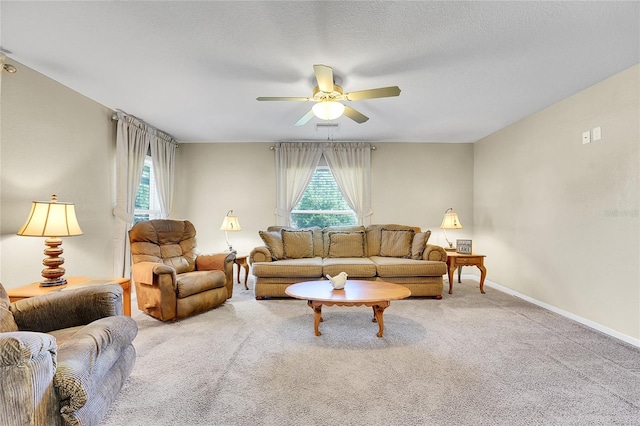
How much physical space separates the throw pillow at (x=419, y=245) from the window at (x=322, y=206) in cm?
136

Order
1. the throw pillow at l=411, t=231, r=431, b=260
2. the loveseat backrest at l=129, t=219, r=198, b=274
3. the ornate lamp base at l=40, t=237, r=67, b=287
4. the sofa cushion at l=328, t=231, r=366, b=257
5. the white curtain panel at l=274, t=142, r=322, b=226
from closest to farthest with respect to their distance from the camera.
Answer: the ornate lamp base at l=40, t=237, r=67, b=287 → the loveseat backrest at l=129, t=219, r=198, b=274 → the throw pillow at l=411, t=231, r=431, b=260 → the sofa cushion at l=328, t=231, r=366, b=257 → the white curtain panel at l=274, t=142, r=322, b=226

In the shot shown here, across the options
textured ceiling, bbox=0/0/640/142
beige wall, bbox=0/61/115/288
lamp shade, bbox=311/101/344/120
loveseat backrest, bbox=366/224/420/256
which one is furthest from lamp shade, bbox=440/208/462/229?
Result: beige wall, bbox=0/61/115/288

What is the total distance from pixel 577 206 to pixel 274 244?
3.67 metres

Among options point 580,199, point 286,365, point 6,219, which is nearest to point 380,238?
Answer: point 580,199

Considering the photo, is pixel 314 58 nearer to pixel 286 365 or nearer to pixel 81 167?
pixel 286 365

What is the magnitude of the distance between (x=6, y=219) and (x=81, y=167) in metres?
0.95

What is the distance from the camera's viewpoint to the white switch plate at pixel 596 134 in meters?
3.09

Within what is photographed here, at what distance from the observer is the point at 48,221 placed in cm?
239

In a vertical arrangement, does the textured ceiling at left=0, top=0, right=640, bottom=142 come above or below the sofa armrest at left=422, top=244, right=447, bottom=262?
above

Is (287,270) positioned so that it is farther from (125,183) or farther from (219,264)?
(125,183)

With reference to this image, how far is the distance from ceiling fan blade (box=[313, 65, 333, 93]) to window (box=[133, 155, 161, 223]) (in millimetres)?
3346

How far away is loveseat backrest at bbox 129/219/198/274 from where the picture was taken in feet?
11.7

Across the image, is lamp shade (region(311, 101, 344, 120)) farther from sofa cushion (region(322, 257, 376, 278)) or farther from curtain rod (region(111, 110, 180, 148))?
curtain rod (region(111, 110, 180, 148))

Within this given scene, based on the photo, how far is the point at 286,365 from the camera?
230cm
